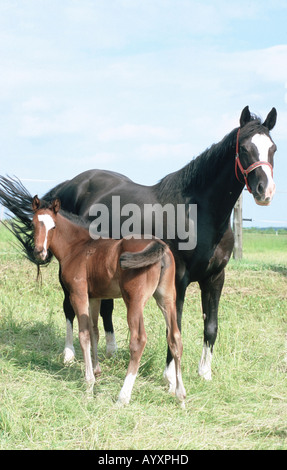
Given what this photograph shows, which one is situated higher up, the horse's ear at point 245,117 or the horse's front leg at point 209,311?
the horse's ear at point 245,117

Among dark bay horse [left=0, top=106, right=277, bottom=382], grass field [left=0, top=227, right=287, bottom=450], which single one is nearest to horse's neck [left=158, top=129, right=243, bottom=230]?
dark bay horse [left=0, top=106, right=277, bottom=382]

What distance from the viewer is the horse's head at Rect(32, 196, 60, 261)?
4320 mm

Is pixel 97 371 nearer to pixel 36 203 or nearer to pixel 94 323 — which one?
pixel 94 323

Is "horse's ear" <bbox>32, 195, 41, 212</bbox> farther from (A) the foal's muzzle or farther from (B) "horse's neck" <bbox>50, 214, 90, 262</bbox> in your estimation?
(A) the foal's muzzle

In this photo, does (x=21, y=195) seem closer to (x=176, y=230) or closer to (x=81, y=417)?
(x=176, y=230)

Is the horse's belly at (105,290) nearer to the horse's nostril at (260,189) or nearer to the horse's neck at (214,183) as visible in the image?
the horse's neck at (214,183)

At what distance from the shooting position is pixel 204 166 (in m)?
4.76

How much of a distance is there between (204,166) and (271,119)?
73 cm

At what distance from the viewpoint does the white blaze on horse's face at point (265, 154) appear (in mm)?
4125

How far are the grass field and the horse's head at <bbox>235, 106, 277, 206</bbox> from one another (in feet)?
5.64

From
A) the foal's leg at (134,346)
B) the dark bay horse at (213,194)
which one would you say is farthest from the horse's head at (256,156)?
the foal's leg at (134,346)

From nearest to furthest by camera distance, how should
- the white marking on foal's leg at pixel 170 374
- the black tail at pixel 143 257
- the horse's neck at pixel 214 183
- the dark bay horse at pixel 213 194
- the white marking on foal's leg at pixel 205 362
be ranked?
the black tail at pixel 143 257, the dark bay horse at pixel 213 194, the white marking on foal's leg at pixel 170 374, the horse's neck at pixel 214 183, the white marking on foal's leg at pixel 205 362

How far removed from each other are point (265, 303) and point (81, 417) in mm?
5270
